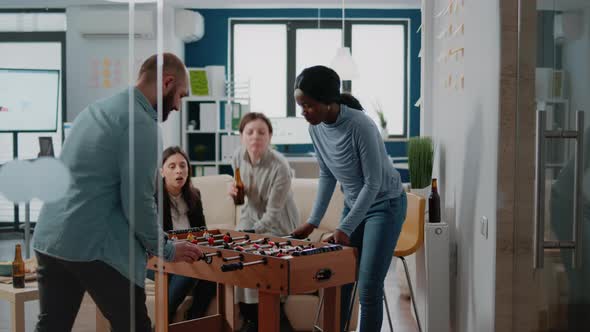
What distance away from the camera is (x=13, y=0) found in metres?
1.91

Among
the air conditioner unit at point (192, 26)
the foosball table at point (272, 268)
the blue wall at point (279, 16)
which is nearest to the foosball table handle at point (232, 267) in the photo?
the foosball table at point (272, 268)

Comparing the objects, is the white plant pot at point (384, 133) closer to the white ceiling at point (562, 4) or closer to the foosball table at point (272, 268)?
the foosball table at point (272, 268)

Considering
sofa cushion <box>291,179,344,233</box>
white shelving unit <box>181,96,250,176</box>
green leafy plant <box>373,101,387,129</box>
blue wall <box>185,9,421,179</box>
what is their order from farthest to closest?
blue wall <box>185,9,421,179</box>, green leafy plant <box>373,101,387,129</box>, white shelving unit <box>181,96,250,176</box>, sofa cushion <box>291,179,344,233</box>

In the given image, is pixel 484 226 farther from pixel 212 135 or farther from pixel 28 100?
pixel 212 135

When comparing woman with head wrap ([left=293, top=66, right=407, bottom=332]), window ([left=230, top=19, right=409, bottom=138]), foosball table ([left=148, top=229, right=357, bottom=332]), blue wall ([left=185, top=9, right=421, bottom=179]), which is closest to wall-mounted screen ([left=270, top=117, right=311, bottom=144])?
window ([left=230, top=19, right=409, bottom=138])

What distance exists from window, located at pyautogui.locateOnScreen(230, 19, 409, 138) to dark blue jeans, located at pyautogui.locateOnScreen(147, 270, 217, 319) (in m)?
5.37

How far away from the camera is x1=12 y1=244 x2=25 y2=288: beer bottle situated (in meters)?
1.85

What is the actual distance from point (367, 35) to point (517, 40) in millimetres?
6588

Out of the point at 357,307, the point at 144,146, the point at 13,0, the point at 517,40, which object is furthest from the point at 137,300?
the point at 357,307

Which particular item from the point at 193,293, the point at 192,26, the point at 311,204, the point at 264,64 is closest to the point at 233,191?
the point at 311,204

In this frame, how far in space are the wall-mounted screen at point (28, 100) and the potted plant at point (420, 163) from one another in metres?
2.56

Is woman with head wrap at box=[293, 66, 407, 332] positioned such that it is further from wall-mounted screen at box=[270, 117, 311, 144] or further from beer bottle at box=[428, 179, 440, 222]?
wall-mounted screen at box=[270, 117, 311, 144]

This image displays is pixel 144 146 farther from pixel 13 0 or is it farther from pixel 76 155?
pixel 13 0

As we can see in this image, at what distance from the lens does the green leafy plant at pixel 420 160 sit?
409cm
